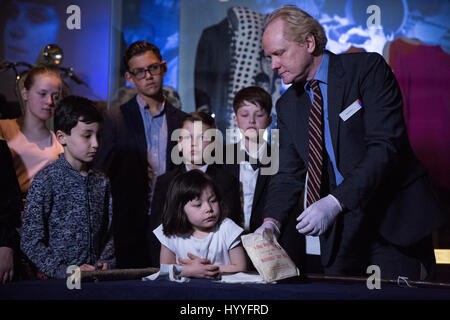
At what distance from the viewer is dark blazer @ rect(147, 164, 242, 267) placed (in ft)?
9.47

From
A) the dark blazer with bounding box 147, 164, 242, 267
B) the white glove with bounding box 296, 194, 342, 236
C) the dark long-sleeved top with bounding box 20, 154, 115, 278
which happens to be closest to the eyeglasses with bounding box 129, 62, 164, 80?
the dark blazer with bounding box 147, 164, 242, 267

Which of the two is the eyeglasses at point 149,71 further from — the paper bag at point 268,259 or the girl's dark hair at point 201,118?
the paper bag at point 268,259

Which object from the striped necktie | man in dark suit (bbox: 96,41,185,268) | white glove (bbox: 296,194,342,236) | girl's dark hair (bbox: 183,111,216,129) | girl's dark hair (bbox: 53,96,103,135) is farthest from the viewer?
man in dark suit (bbox: 96,41,185,268)

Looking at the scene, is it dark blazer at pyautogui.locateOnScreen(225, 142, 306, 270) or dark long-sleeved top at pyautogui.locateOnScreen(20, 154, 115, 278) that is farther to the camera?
dark blazer at pyautogui.locateOnScreen(225, 142, 306, 270)

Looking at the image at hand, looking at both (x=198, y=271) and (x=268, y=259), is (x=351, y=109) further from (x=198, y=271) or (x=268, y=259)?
(x=198, y=271)

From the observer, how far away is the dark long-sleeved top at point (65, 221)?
2.30 meters

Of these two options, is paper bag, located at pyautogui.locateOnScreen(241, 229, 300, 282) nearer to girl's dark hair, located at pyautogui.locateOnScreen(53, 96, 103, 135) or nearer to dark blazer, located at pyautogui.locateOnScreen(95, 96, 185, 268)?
girl's dark hair, located at pyautogui.locateOnScreen(53, 96, 103, 135)

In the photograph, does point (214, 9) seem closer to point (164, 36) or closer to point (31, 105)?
point (164, 36)

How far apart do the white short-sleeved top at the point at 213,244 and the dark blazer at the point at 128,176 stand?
2.37 feet

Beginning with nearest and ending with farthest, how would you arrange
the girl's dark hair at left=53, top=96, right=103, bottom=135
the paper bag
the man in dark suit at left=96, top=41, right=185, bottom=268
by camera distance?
1. the paper bag
2. the girl's dark hair at left=53, top=96, right=103, bottom=135
3. the man in dark suit at left=96, top=41, right=185, bottom=268

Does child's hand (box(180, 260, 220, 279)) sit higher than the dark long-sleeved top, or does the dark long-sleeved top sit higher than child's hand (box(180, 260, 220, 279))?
the dark long-sleeved top

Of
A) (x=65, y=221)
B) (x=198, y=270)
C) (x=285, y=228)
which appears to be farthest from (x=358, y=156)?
(x=65, y=221)
